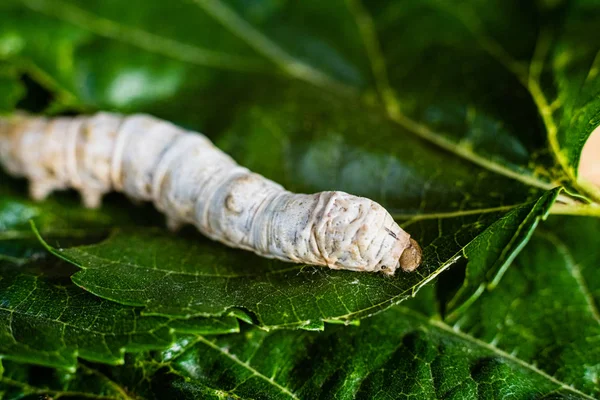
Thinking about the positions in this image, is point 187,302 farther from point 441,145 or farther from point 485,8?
point 485,8

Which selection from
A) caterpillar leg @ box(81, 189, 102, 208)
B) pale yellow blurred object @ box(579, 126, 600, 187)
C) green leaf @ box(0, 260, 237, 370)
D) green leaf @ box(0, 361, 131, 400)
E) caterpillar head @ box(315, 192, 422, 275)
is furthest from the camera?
caterpillar leg @ box(81, 189, 102, 208)

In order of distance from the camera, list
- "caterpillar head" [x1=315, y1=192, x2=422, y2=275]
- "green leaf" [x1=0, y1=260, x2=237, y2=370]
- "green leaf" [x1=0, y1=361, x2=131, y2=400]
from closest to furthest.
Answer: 1. "green leaf" [x1=0, y1=260, x2=237, y2=370]
2. "caterpillar head" [x1=315, y1=192, x2=422, y2=275]
3. "green leaf" [x1=0, y1=361, x2=131, y2=400]

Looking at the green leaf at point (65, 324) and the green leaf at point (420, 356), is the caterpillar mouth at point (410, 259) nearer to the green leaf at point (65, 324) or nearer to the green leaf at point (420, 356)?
the green leaf at point (420, 356)

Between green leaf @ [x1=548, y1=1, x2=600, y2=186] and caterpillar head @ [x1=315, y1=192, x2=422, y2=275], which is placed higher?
green leaf @ [x1=548, y1=1, x2=600, y2=186]

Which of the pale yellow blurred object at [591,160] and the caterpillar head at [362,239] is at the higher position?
the pale yellow blurred object at [591,160]

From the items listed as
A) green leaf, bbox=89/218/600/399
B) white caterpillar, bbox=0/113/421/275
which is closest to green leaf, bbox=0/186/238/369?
green leaf, bbox=89/218/600/399

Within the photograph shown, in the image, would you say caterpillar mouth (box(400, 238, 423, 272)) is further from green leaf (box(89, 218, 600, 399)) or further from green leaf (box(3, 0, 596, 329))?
green leaf (box(89, 218, 600, 399))

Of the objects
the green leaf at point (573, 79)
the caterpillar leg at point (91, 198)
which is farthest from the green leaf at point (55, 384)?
the green leaf at point (573, 79)

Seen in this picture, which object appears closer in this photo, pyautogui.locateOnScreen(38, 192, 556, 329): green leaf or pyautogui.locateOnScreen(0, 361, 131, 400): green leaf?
pyautogui.locateOnScreen(38, 192, 556, 329): green leaf
